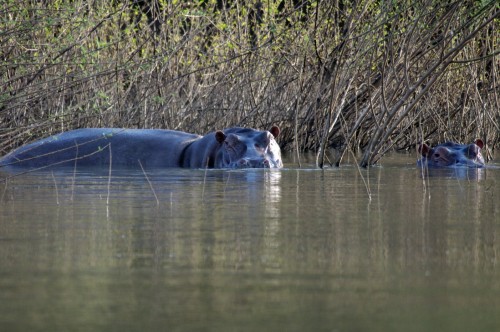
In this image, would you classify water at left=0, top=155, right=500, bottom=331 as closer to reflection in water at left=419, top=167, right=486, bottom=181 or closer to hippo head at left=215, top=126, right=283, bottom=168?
reflection in water at left=419, top=167, right=486, bottom=181

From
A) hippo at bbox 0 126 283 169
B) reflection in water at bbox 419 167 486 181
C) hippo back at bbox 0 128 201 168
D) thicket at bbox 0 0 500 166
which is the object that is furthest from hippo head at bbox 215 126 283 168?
reflection in water at bbox 419 167 486 181

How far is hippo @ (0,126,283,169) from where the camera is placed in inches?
402

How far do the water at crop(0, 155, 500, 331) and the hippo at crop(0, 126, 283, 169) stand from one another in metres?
3.50

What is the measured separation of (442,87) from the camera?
1224 cm

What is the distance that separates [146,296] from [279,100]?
9.86 metres

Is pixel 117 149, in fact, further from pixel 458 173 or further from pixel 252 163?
pixel 458 173

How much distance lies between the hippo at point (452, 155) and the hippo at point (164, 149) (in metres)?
1.29

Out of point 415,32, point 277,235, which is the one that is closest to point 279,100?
point 415,32

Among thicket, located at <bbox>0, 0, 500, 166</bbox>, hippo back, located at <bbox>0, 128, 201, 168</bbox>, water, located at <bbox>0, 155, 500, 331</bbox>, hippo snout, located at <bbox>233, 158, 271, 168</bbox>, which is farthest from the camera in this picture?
thicket, located at <bbox>0, 0, 500, 166</bbox>

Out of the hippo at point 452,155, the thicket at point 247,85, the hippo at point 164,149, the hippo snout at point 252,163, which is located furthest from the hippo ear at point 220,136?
the hippo at point 452,155

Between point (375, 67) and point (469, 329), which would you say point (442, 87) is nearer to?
point (375, 67)

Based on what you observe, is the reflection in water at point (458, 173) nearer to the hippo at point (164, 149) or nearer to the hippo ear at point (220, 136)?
the hippo at point (164, 149)

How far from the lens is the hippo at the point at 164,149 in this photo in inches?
402

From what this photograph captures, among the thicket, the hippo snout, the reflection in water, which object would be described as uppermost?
the thicket
